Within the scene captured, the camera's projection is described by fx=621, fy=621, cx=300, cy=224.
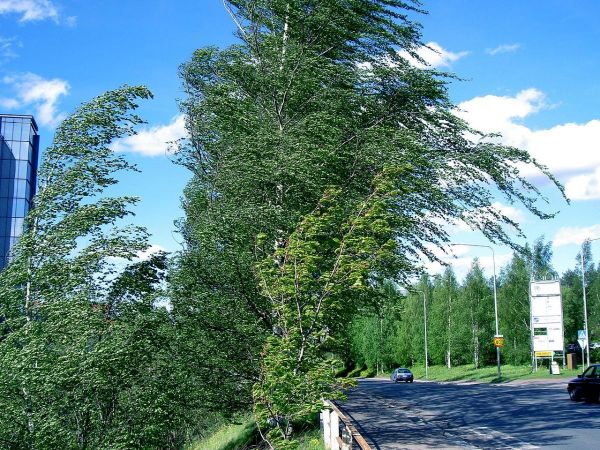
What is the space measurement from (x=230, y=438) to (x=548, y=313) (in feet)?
80.7

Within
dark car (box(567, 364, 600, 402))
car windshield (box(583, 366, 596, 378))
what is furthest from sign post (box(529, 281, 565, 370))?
dark car (box(567, 364, 600, 402))

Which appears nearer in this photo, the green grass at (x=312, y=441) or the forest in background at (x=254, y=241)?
the forest in background at (x=254, y=241)

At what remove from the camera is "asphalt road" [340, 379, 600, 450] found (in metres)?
14.4

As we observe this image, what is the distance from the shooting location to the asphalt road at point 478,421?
1438 cm

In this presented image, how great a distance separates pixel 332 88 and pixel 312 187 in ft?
10.4

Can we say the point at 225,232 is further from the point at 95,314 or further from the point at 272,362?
the point at 272,362

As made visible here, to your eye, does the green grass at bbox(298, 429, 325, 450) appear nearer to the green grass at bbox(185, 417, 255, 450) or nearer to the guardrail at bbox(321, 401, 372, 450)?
the guardrail at bbox(321, 401, 372, 450)

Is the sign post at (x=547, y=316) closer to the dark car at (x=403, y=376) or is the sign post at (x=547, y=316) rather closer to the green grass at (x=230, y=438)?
the dark car at (x=403, y=376)

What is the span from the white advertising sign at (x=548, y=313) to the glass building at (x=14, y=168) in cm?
4851

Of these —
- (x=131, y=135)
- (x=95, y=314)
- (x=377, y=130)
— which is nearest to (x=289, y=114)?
(x=377, y=130)

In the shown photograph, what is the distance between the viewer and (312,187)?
45.1 feet

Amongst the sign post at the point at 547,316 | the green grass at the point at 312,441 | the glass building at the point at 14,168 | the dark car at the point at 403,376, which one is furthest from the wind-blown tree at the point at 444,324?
the green grass at the point at 312,441

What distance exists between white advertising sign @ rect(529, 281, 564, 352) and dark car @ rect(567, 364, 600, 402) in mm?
15852

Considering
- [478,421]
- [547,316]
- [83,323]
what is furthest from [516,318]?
[83,323]
